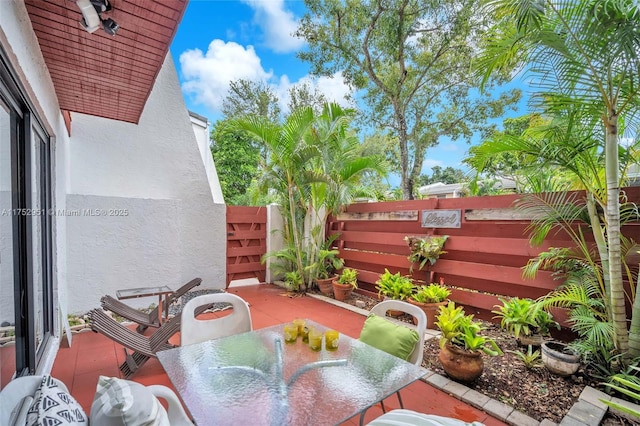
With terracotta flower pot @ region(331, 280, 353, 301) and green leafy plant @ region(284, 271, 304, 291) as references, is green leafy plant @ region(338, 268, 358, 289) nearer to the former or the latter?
terracotta flower pot @ region(331, 280, 353, 301)

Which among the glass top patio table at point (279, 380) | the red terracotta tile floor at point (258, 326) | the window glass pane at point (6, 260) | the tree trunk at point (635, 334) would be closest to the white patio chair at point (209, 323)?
the glass top patio table at point (279, 380)

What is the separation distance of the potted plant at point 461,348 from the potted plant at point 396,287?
136 cm

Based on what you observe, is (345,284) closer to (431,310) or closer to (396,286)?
(396,286)

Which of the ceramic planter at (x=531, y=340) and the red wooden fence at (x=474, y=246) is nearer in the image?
the ceramic planter at (x=531, y=340)

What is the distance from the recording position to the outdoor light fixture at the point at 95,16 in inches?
72.2

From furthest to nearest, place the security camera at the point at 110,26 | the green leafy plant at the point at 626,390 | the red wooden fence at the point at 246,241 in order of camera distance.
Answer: the red wooden fence at the point at 246,241 → the security camera at the point at 110,26 → the green leafy plant at the point at 626,390

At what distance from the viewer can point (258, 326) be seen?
3.93 metres

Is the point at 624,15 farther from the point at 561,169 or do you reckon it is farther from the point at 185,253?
the point at 185,253

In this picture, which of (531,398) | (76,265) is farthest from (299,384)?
(76,265)

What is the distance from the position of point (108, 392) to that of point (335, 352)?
3.88ft

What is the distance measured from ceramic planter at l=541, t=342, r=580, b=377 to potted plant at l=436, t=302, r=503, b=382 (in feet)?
1.31

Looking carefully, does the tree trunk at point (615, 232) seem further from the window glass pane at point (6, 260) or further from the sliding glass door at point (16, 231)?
the window glass pane at point (6, 260)

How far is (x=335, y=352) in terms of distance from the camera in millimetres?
1862

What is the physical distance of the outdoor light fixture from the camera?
6.02 ft
